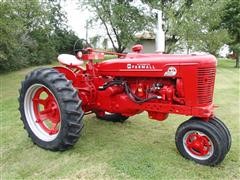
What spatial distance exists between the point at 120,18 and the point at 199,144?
702 inches

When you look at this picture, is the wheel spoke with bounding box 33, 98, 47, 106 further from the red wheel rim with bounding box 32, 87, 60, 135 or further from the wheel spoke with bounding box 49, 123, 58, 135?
the wheel spoke with bounding box 49, 123, 58, 135

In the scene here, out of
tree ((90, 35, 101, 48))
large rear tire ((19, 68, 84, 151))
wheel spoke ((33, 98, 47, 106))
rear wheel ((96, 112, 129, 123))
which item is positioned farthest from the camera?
tree ((90, 35, 101, 48))

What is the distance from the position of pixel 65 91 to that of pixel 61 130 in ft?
1.45

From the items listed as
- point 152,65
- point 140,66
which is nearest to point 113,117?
point 140,66

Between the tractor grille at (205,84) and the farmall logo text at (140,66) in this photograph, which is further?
the farmall logo text at (140,66)

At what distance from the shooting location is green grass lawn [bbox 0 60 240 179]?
137 inches

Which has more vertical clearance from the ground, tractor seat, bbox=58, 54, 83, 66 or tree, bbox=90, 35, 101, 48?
tractor seat, bbox=58, 54, 83, 66

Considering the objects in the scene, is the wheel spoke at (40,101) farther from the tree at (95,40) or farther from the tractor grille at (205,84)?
the tree at (95,40)

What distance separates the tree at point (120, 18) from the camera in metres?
20.6

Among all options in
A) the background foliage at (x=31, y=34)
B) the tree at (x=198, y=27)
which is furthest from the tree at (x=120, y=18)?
the tree at (x=198, y=27)

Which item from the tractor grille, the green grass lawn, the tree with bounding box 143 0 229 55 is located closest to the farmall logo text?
the tractor grille

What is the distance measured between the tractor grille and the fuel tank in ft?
0.20

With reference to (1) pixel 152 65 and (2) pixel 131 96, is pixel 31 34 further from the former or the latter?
(1) pixel 152 65

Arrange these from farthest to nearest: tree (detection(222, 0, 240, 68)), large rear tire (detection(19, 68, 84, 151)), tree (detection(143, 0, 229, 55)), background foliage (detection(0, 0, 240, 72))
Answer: tree (detection(222, 0, 240, 68)), tree (detection(143, 0, 229, 55)), background foliage (detection(0, 0, 240, 72)), large rear tire (detection(19, 68, 84, 151))
